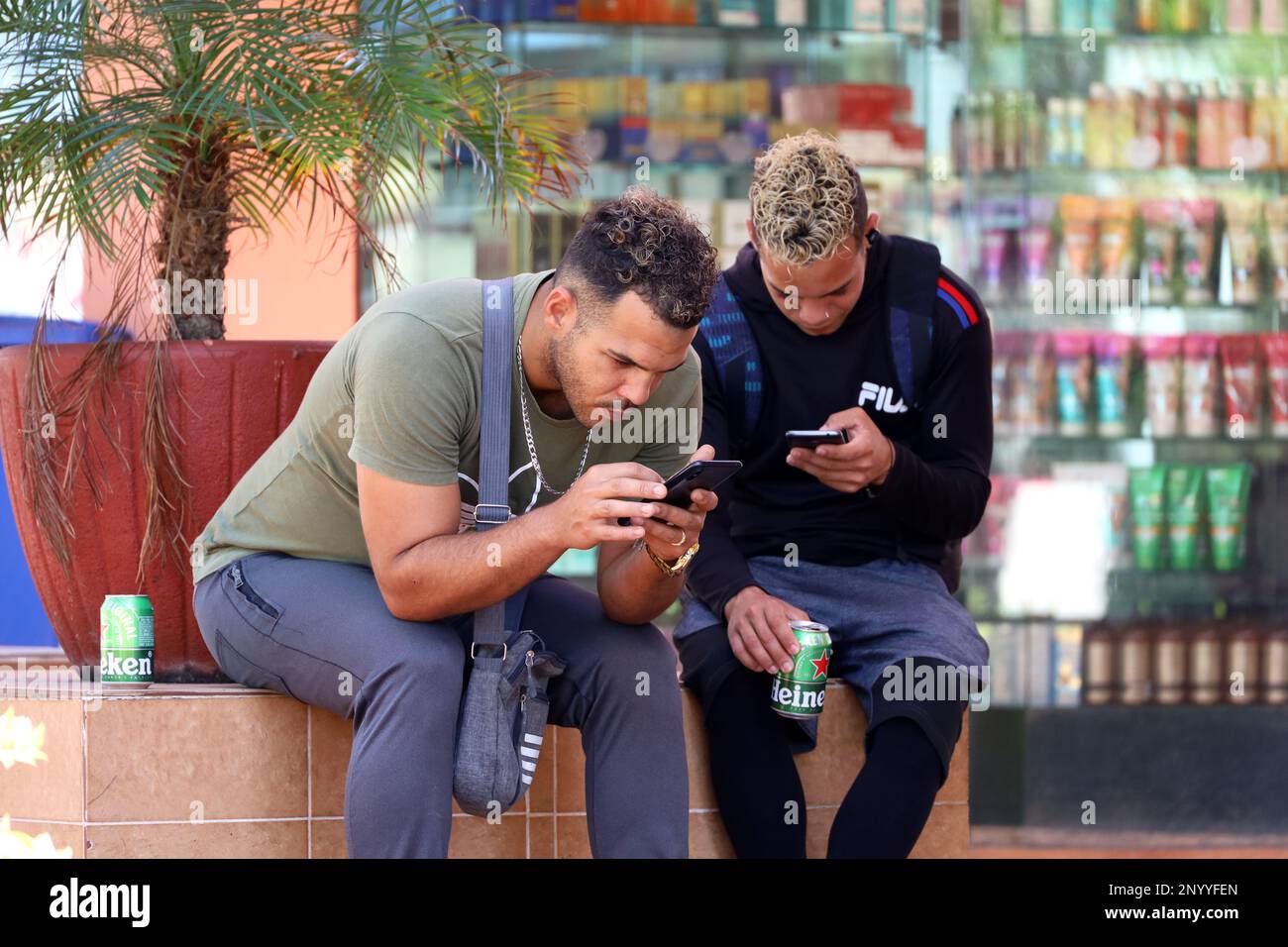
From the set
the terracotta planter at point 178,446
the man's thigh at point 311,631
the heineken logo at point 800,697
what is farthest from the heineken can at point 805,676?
the terracotta planter at point 178,446

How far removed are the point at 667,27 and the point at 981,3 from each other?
81cm

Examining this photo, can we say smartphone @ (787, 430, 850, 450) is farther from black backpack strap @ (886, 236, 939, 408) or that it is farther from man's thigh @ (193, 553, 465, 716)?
man's thigh @ (193, 553, 465, 716)

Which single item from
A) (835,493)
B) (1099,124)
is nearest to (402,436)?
(835,493)

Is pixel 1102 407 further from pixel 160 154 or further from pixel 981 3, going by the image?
pixel 160 154

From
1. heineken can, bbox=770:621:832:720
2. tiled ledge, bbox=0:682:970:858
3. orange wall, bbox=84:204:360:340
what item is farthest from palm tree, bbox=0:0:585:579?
orange wall, bbox=84:204:360:340

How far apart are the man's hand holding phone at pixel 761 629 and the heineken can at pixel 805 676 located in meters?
0.01

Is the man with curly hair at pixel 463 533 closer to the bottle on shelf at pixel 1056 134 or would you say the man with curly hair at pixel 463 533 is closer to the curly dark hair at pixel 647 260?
the curly dark hair at pixel 647 260

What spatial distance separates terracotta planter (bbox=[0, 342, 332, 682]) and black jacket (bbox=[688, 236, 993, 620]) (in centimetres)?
69

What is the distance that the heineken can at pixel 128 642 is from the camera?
91.1 inches

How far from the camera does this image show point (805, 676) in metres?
2.20

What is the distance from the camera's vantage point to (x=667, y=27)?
4016 millimetres
